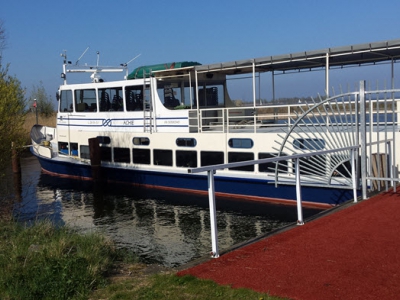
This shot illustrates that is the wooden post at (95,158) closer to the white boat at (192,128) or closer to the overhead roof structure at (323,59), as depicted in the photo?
the white boat at (192,128)

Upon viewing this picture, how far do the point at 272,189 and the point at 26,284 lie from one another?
999 cm

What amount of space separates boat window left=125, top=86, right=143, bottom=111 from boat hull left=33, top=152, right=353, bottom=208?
7.79 ft

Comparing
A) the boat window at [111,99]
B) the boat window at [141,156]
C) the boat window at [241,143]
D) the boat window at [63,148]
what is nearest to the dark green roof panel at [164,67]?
the boat window at [111,99]

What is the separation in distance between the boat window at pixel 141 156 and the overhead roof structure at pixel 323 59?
371 cm

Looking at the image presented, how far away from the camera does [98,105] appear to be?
1984cm

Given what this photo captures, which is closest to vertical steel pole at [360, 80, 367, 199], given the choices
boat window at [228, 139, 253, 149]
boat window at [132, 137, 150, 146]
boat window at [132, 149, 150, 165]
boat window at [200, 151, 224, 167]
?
boat window at [228, 139, 253, 149]

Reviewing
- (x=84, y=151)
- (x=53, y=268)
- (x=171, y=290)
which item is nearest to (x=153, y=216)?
(x=84, y=151)

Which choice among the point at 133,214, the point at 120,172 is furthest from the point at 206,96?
the point at 133,214

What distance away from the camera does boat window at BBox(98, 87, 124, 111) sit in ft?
62.1

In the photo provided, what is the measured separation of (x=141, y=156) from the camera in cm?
1831

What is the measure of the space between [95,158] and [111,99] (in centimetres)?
240

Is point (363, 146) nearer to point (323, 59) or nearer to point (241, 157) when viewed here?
point (241, 157)

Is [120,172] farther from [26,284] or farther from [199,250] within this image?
[26,284]

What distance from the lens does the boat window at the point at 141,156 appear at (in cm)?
1812
